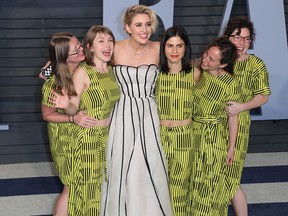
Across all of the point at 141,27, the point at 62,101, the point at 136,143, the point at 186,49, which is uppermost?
the point at 141,27

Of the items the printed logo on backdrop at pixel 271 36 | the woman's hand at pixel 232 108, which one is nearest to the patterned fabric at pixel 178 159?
the woman's hand at pixel 232 108

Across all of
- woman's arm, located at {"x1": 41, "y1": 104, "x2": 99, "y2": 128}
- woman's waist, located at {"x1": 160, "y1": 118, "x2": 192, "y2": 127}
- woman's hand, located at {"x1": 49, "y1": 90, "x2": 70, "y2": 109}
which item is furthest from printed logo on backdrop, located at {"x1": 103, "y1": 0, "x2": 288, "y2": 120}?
woman's hand, located at {"x1": 49, "y1": 90, "x2": 70, "y2": 109}

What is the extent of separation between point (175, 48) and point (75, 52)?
64 cm

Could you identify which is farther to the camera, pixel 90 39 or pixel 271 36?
pixel 271 36

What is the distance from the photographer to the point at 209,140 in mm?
3828

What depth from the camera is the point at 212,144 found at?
384 centimetres

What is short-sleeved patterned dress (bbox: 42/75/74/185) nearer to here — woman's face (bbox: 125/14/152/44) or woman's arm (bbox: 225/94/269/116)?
woman's face (bbox: 125/14/152/44)

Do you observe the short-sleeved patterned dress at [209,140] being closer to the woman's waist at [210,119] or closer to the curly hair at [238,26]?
the woman's waist at [210,119]

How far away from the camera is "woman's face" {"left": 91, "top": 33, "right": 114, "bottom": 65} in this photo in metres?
3.58

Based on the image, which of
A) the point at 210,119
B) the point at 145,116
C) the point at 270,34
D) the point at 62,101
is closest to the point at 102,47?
the point at 62,101

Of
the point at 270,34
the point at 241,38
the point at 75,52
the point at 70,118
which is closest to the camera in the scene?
the point at 70,118

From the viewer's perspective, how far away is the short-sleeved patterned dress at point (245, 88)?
3.95 meters

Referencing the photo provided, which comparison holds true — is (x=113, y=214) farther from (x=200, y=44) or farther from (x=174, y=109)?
(x=200, y=44)

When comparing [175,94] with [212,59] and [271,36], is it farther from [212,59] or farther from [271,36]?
[271,36]
